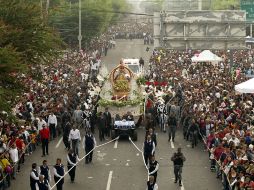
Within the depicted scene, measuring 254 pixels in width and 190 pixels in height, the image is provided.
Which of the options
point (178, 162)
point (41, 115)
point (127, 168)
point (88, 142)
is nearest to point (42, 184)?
point (178, 162)

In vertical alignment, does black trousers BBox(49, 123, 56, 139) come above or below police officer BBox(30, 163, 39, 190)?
below

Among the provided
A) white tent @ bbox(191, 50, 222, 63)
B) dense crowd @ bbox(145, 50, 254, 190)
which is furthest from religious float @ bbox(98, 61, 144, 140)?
white tent @ bbox(191, 50, 222, 63)

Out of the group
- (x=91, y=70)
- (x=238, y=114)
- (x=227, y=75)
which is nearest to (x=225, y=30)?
(x=227, y=75)

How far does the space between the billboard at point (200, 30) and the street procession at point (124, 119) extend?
0.18 ft

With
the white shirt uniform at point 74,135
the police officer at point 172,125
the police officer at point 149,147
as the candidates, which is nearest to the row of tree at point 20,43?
the white shirt uniform at point 74,135

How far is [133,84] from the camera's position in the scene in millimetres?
33438

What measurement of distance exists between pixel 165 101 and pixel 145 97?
1671 mm

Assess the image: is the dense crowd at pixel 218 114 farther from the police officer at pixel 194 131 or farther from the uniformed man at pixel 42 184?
the uniformed man at pixel 42 184

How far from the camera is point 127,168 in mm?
23484

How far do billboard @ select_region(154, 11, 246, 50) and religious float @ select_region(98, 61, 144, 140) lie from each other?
5.05 metres

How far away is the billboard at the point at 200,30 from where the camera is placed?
3784 cm

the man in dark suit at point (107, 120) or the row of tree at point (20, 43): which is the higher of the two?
the row of tree at point (20, 43)

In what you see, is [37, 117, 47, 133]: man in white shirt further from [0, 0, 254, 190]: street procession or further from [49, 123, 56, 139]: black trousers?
[49, 123, 56, 139]: black trousers

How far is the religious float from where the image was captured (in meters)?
30.3
